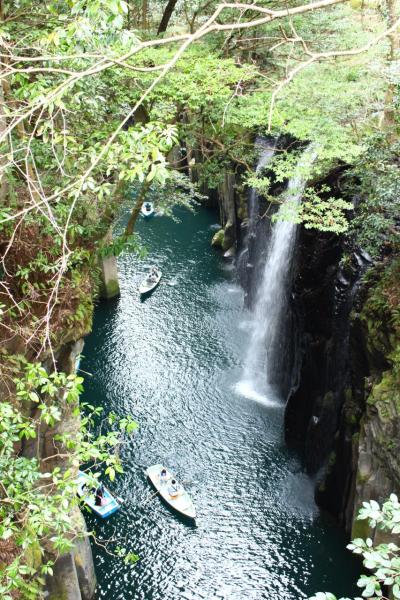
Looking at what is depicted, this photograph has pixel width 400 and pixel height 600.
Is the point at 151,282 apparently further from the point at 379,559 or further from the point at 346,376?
the point at 379,559

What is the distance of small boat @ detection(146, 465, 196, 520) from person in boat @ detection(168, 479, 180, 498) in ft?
0.20

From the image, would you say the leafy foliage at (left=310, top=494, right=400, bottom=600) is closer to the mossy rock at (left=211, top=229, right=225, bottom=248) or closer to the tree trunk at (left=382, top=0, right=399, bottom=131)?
the tree trunk at (left=382, top=0, right=399, bottom=131)

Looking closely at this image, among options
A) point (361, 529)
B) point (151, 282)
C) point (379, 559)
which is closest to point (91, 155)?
point (379, 559)

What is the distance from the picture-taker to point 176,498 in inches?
664

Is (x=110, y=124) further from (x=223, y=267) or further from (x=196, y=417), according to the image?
(x=223, y=267)

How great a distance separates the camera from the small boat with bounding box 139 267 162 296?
28.8 m

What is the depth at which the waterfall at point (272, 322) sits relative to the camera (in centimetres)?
2206

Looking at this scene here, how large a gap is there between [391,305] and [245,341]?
39.3ft

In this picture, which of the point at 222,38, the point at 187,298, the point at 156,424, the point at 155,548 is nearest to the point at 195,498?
the point at 155,548

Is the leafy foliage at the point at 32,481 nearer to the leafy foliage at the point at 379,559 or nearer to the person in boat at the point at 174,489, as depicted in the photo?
the leafy foliage at the point at 379,559

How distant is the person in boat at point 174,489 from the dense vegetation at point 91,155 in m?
2.88

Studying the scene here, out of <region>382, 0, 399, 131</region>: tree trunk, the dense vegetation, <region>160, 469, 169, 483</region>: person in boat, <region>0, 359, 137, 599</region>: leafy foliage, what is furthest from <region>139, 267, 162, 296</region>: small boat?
<region>0, 359, 137, 599</region>: leafy foliage

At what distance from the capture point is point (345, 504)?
53.0ft

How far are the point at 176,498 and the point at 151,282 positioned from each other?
48.1ft
